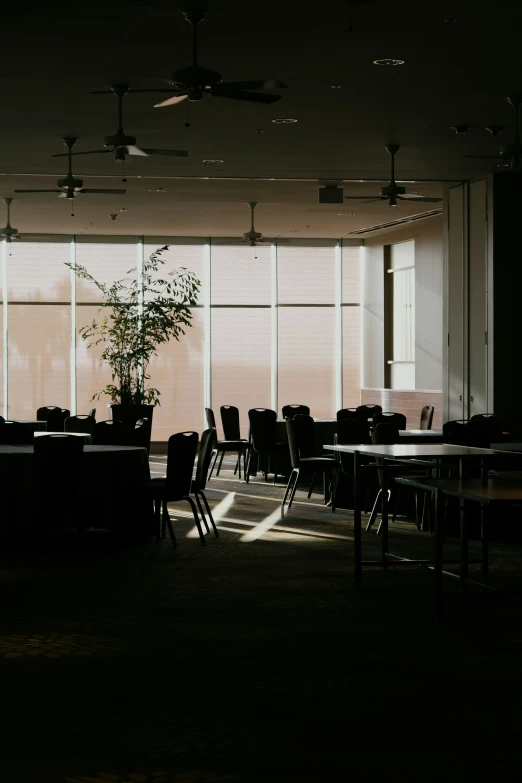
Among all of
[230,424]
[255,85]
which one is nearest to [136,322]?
[230,424]

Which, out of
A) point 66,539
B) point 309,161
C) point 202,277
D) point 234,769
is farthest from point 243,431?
point 234,769

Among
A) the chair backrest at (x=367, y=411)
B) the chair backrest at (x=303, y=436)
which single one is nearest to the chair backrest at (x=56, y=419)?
the chair backrest at (x=303, y=436)

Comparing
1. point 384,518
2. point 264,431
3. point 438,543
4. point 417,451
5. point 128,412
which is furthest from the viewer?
point 128,412

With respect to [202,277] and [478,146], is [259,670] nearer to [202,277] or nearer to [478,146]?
[478,146]

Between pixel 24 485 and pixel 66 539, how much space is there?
0.68 metres

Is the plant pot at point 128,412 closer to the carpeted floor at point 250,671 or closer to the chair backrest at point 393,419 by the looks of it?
the chair backrest at point 393,419

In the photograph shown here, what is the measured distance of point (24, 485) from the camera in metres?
8.89

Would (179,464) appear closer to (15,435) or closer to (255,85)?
(15,435)

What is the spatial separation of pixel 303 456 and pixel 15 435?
3.19 m

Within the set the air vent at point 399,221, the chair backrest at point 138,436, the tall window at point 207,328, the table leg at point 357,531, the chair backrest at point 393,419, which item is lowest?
the table leg at point 357,531

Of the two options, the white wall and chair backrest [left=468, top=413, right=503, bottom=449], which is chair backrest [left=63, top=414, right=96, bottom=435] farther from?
the white wall

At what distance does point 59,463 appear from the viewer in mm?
8562

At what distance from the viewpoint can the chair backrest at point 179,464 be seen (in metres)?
8.77

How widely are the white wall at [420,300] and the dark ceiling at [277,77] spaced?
3.05m
